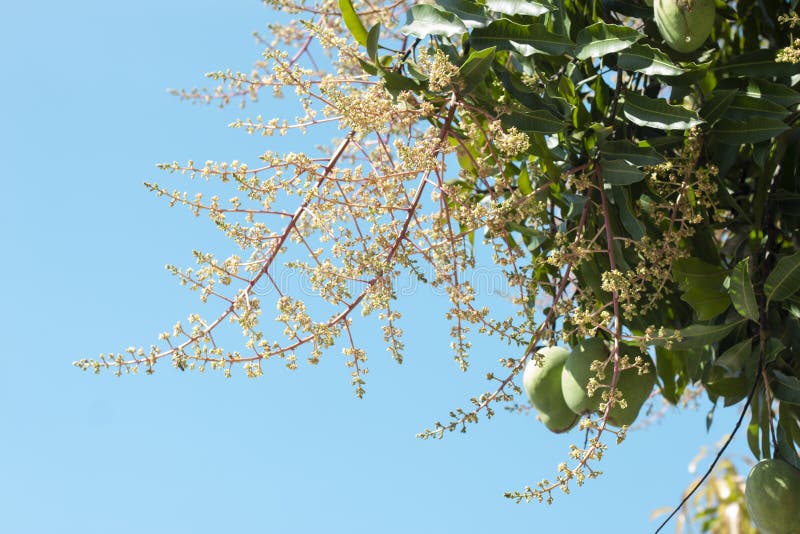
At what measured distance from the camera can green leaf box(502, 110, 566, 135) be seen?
4.14ft

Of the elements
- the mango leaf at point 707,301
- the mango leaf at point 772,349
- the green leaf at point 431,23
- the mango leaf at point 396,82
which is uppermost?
the green leaf at point 431,23

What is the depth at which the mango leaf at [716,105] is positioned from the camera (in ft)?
4.39

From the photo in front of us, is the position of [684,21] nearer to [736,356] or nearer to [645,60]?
[645,60]

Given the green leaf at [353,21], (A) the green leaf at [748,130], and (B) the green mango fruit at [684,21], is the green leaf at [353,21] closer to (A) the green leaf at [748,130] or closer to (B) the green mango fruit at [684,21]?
(B) the green mango fruit at [684,21]

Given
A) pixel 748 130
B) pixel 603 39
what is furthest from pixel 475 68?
pixel 748 130

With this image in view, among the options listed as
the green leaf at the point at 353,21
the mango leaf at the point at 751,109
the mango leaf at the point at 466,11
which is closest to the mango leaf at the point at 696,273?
the mango leaf at the point at 751,109

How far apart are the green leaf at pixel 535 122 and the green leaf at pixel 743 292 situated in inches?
13.5

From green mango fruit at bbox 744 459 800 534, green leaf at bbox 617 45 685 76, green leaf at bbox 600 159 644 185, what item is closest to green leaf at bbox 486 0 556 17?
green leaf at bbox 617 45 685 76

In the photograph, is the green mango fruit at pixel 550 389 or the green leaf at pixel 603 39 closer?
the green leaf at pixel 603 39

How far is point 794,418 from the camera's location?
5.05 ft

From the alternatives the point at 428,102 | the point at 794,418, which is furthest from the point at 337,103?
the point at 794,418

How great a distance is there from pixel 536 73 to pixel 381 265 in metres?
0.38

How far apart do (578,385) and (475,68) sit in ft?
1.92

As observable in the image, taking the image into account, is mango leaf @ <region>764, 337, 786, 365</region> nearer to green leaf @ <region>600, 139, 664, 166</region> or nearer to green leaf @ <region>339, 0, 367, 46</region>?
green leaf @ <region>600, 139, 664, 166</region>
